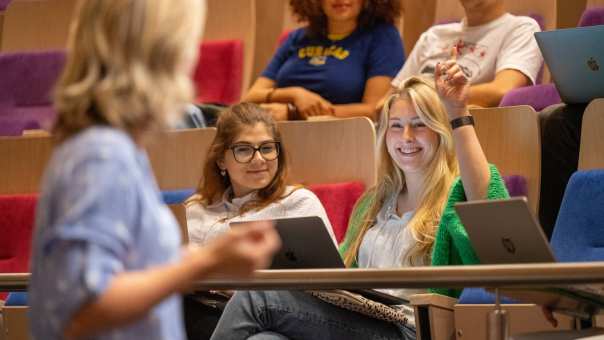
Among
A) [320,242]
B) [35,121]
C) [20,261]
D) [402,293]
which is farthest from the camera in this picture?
[35,121]

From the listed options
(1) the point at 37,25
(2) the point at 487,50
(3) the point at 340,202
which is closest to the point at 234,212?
(3) the point at 340,202

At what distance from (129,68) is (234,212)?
1.13 m

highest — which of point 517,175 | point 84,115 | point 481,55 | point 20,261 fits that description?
point 84,115

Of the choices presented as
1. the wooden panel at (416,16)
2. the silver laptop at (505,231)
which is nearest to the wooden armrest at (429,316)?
the silver laptop at (505,231)

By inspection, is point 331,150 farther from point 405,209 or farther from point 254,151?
point 405,209

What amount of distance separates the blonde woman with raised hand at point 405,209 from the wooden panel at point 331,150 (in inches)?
8.5

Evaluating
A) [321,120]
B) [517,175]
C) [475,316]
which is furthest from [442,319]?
[321,120]

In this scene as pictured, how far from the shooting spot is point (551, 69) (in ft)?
5.62

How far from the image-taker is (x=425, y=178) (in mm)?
1555

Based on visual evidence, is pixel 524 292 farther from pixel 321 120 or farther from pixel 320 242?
pixel 321 120

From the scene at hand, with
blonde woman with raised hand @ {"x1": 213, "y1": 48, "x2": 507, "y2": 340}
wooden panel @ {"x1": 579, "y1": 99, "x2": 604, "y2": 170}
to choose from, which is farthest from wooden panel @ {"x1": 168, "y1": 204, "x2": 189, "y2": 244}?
wooden panel @ {"x1": 579, "y1": 99, "x2": 604, "y2": 170}

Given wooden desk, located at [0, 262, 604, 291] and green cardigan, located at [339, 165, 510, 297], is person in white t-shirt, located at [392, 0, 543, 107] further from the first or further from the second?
wooden desk, located at [0, 262, 604, 291]

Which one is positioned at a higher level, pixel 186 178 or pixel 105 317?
pixel 105 317

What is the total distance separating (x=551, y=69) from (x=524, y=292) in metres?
0.69
